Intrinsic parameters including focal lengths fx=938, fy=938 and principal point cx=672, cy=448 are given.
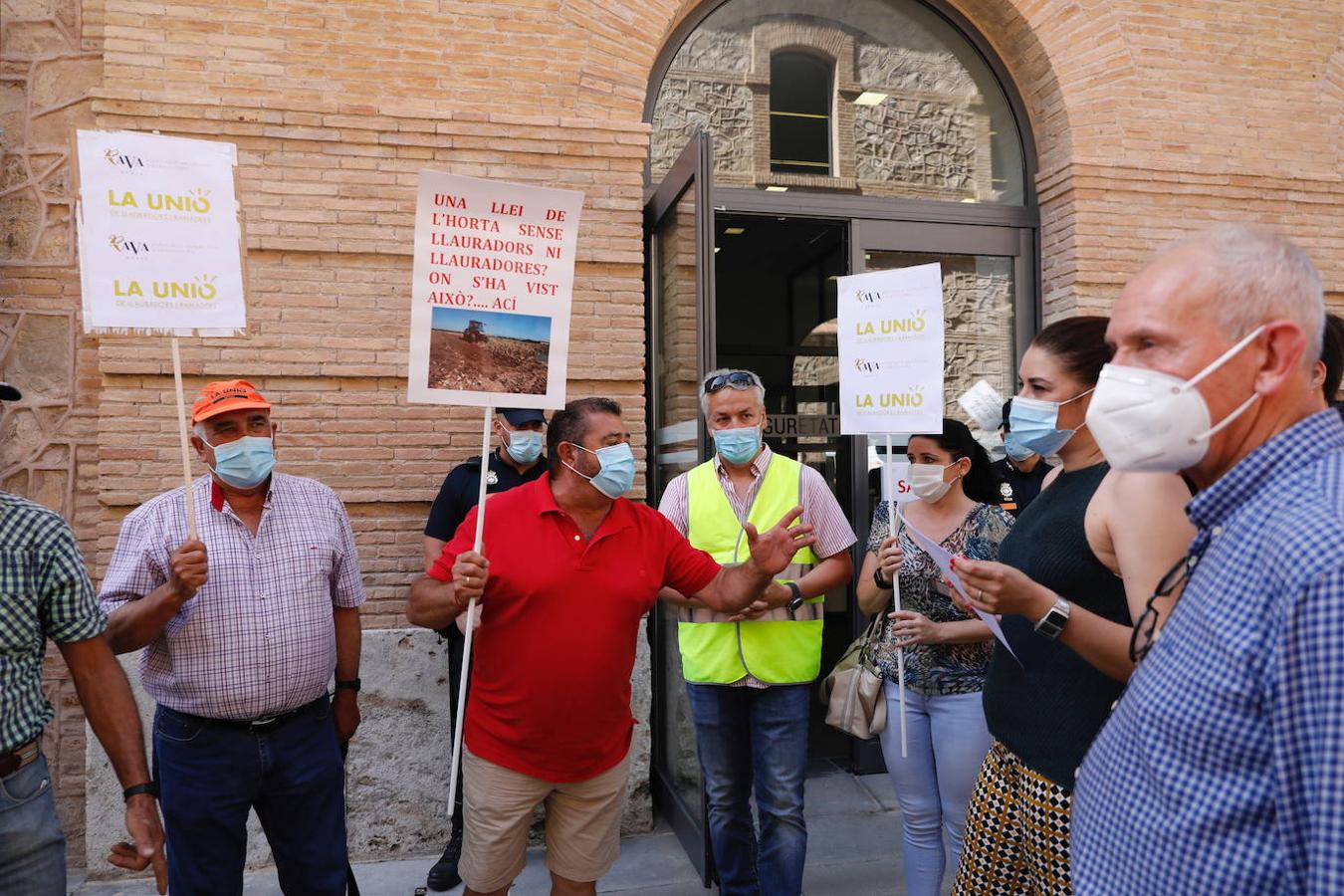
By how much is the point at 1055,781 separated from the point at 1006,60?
5777 mm

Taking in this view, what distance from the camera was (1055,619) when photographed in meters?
2.12

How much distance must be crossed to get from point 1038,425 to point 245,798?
9.12 ft

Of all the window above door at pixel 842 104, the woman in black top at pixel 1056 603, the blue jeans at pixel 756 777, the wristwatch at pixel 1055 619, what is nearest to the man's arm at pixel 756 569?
the blue jeans at pixel 756 777

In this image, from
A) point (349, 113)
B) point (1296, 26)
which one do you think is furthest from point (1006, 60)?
point (349, 113)

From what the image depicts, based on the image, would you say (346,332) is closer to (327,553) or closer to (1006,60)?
(327,553)

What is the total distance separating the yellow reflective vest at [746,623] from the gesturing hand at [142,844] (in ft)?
6.66

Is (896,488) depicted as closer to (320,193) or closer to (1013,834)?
(1013,834)

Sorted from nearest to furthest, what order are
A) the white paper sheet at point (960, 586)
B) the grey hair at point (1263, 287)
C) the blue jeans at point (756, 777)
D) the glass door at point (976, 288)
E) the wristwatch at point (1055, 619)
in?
the grey hair at point (1263, 287) → the wristwatch at point (1055, 619) → the white paper sheet at point (960, 586) → the blue jeans at point (756, 777) → the glass door at point (976, 288)

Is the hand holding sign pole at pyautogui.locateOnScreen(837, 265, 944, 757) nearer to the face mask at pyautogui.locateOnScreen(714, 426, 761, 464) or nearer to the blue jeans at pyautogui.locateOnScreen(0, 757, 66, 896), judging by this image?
the face mask at pyautogui.locateOnScreen(714, 426, 761, 464)

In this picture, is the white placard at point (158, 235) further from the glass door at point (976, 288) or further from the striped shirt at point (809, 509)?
the glass door at point (976, 288)

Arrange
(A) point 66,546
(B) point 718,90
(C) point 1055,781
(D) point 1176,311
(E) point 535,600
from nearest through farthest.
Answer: (D) point 1176,311 < (C) point 1055,781 < (A) point 66,546 < (E) point 535,600 < (B) point 718,90

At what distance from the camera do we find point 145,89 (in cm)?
491

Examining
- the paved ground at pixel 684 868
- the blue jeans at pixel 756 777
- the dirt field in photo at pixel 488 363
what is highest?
the dirt field in photo at pixel 488 363

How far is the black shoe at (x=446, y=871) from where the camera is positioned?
461cm
